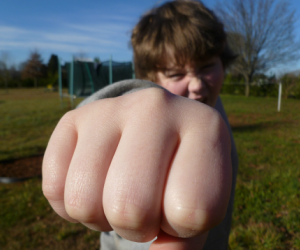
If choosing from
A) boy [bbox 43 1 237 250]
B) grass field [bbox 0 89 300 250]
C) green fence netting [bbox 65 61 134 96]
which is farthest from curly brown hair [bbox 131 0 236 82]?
green fence netting [bbox 65 61 134 96]

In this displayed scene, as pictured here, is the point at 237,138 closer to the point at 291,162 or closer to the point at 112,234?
the point at 291,162

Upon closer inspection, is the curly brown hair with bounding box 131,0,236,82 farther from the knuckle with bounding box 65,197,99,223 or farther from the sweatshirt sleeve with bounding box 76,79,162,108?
the knuckle with bounding box 65,197,99,223

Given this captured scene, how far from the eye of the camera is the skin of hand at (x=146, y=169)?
339mm

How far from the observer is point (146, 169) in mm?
344

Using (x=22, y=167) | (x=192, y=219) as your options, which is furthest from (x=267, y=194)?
(x=22, y=167)

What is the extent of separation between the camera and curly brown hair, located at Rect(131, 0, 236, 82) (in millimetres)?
1514

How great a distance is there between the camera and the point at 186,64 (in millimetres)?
1534

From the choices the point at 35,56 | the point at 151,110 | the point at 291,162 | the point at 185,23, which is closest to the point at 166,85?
the point at 185,23

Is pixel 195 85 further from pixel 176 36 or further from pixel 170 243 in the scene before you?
pixel 170 243

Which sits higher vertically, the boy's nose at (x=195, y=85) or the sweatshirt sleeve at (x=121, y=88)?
the boy's nose at (x=195, y=85)

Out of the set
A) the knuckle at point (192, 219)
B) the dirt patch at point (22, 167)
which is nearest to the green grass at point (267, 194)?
the knuckle at point (192, 219)

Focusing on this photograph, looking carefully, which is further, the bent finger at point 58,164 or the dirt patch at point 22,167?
the dirt patch at point 22,167

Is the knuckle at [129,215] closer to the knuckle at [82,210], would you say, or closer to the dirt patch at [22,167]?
the knuckle at [82,210]

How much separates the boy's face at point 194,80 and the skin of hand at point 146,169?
3.62 ft
